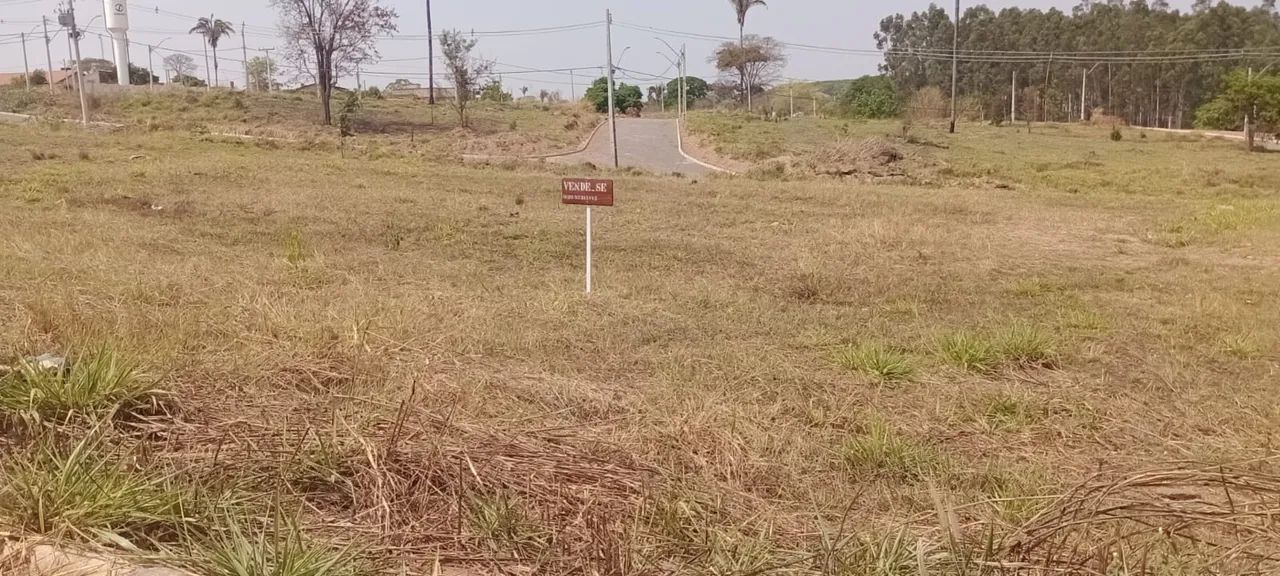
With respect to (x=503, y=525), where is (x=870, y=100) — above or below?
above

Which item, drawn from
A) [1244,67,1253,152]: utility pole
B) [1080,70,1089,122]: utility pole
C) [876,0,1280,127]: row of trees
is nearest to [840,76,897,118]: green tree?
[876,0,1280,127]: row of trees

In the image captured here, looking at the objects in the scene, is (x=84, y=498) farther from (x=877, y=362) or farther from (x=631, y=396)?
(x=877, y=362)

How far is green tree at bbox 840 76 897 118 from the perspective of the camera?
184 ft

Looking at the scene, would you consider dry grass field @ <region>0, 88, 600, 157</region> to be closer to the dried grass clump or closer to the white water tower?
the white water tower

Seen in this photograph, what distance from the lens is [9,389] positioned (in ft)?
10.9

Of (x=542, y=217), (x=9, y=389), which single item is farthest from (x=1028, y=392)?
(x=542, y=217)

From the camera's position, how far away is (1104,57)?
65125 mm

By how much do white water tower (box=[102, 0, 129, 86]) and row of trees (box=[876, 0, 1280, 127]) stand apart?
5471 cm

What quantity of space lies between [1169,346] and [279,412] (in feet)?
19.3

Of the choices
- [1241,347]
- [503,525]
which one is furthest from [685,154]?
[503,525]

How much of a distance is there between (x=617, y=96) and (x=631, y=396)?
6830cm

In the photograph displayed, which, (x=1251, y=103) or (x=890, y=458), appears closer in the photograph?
(x=890, y=458)

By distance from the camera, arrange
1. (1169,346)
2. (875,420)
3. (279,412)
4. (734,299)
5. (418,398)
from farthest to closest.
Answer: (734,299)
(1169,346)
(875,420)
(418,398)
(279,412)

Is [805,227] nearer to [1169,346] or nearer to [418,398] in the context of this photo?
[1169,346]
